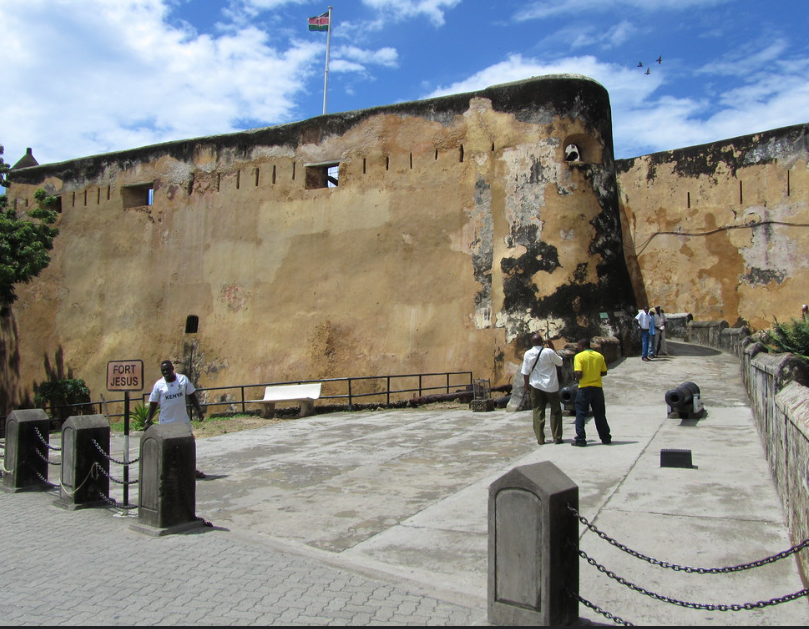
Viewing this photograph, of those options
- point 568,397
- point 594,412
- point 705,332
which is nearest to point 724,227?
point 705,332

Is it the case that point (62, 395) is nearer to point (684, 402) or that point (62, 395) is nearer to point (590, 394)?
point (590, 394)

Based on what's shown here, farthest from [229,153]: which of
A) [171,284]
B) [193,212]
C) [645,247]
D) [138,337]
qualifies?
[645,247]

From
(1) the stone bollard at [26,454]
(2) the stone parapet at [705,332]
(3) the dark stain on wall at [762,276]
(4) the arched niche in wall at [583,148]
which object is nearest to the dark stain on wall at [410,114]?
(4) the arched niche in wall at [583,148]

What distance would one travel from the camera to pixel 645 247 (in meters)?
22.1

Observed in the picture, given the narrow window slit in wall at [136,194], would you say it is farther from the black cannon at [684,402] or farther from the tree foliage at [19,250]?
the black cannon at [684,402]

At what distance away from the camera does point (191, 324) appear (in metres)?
19.2

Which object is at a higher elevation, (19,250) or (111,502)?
(19,250)

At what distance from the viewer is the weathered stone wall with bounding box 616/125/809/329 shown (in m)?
19.0

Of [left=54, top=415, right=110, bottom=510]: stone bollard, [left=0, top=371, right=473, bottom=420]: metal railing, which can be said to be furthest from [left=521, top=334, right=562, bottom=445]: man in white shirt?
[left=0, top=371, right=473, bottom=420]: metal railing

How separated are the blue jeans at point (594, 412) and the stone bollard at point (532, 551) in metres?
4.73

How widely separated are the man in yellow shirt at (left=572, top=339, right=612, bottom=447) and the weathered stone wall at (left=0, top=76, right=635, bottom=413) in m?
6.37

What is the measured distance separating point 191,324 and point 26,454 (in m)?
11.7

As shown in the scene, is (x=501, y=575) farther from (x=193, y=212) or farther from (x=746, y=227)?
(x=746, y=227)

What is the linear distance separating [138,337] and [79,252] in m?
3.80
